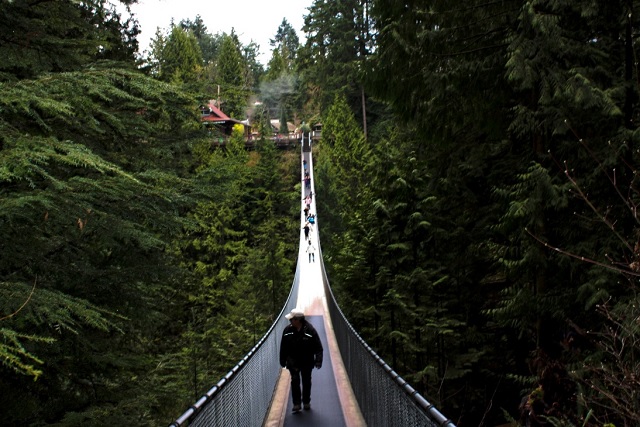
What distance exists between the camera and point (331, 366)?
38.5 ft

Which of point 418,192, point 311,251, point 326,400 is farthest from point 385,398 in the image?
point 311,251

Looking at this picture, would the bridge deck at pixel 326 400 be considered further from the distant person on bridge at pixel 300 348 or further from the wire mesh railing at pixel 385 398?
the distant person on bridge at pixel 300 348

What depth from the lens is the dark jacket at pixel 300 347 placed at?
7.06 m

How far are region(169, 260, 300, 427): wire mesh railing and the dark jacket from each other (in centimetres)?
35

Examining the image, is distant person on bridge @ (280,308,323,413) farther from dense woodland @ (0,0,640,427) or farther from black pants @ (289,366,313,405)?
dense woodland @ (0,0,640,427)

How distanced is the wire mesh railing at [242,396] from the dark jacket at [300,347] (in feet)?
1.13

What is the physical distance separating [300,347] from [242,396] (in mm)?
1290

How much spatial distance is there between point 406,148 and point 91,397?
10682 millimetres

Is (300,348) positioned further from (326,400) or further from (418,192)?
(418,192)

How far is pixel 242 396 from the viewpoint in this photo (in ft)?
19.5

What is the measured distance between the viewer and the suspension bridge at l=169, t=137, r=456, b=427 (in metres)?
4.05

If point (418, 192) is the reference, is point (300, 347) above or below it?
below

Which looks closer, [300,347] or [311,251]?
[300,347]

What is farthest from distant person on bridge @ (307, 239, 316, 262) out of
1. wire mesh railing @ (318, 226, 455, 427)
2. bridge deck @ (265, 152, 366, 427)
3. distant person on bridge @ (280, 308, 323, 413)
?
distant person on bridge @ (280, 308, 323, 413)
